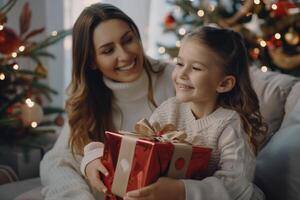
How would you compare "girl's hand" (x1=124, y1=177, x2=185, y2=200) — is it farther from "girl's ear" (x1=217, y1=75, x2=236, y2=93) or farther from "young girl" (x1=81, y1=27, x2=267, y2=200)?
"girl's ear" (x1=217, y1=75, x2=236, y2=93)

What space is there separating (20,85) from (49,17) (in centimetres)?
87

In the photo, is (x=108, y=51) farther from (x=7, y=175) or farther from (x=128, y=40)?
(x=7, y=175)

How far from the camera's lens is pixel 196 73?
3.35 ft

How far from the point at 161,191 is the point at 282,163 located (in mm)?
419

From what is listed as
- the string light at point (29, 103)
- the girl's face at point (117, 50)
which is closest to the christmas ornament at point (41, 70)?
the string light at point (29, 103)

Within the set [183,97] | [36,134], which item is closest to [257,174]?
[183,97]

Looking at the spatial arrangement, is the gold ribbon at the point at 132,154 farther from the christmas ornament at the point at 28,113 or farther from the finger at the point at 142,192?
the christmas ornament at the point at 28,113

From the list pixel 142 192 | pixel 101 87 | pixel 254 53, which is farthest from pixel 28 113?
pixel 254 53

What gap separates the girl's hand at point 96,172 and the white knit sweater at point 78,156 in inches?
4.0

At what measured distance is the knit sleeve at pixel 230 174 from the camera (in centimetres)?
94

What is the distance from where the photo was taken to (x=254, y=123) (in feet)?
3.64

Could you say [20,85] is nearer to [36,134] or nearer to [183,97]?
[36,134]

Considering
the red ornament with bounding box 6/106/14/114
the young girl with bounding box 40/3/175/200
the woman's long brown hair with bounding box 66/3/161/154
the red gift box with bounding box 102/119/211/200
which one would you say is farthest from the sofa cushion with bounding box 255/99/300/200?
the red ornament with bounding box 6/106/14/114

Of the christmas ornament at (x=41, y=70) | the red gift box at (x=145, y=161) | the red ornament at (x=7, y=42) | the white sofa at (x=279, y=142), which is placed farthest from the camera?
the christmas ornament at (x=41, y=70)
